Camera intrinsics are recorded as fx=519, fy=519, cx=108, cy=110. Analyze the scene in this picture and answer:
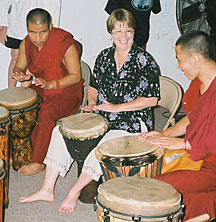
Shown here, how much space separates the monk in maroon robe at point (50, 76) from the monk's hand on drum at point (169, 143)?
110 centimetres

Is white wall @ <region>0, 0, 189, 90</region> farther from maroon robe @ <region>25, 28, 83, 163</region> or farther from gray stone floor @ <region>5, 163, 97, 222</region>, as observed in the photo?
gray stone floor @ <region>5, 163, 97, 222</region>

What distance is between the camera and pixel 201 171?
8.98 feet

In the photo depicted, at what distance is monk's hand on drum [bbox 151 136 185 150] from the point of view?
275 cm

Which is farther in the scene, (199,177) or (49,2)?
(49,2)

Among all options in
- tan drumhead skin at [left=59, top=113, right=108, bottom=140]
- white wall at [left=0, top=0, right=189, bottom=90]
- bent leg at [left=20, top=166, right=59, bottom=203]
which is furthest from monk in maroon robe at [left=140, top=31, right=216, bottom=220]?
white wall at [left=0, top=0, right=189, bottom=90]

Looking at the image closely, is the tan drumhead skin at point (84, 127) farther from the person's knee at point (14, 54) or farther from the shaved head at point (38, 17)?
the person's knee at point (14, 54)

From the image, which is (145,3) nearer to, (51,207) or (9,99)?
(9,99)

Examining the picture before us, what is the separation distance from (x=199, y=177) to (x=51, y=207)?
1047 mm

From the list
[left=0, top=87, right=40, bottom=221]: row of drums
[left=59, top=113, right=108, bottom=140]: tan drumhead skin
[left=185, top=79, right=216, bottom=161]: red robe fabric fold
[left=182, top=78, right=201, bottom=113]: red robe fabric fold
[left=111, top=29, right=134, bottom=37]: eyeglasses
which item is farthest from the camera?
[left=0, top=87, right=40, bottom=221]: row of drums

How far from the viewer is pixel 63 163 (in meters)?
3.26

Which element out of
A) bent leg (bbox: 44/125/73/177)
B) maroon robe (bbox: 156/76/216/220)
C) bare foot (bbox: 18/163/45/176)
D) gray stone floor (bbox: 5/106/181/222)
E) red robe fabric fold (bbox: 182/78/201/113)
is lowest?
gray stone floor (bbox: 5/106/181/222)

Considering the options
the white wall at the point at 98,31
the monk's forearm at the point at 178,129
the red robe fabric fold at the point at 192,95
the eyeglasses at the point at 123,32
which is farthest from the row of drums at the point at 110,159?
the white wall at the point at 98,31

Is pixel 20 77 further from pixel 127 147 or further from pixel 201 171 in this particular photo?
pixel 201 171

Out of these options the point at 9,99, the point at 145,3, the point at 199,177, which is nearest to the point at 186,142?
the point at 199,177
